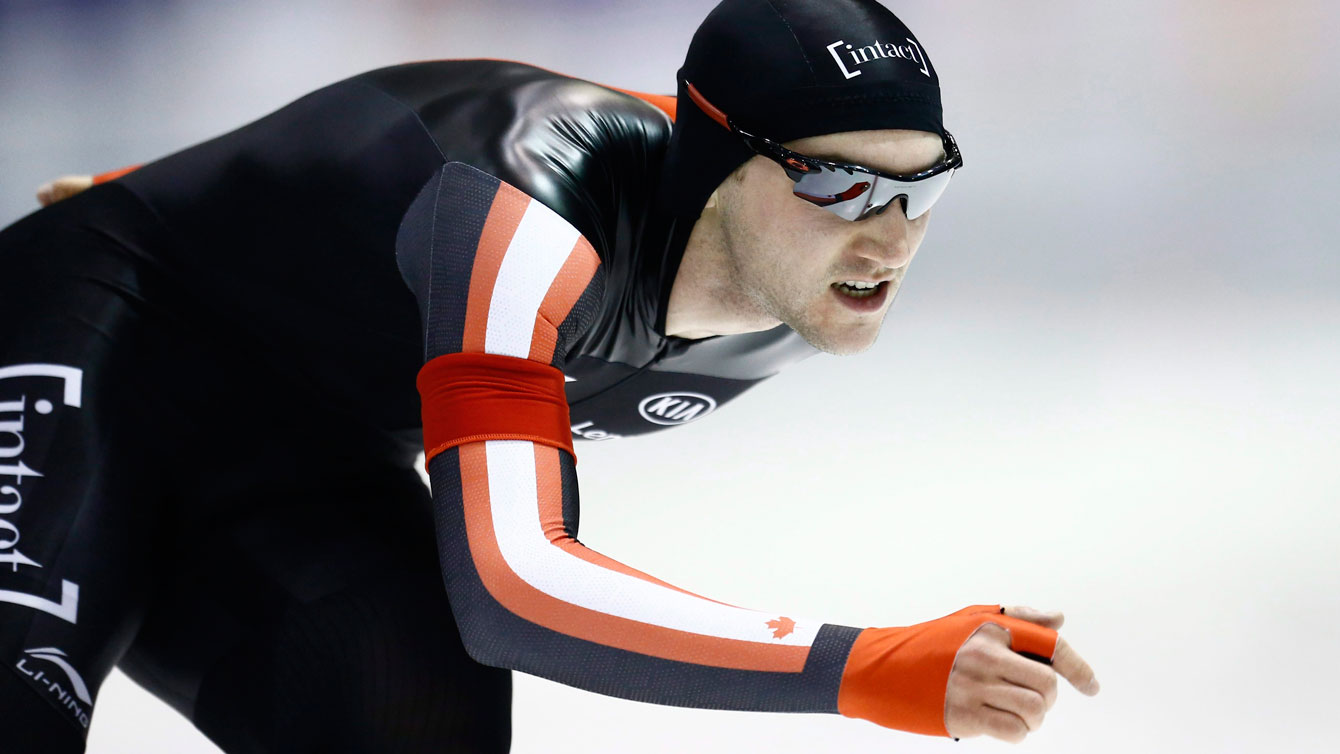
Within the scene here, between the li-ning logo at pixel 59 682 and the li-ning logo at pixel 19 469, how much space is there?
0.05 m

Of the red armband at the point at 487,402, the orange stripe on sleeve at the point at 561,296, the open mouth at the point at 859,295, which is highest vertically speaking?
the open mouth at the point at 859,295

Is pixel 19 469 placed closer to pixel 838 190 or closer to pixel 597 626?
pixel 597 626

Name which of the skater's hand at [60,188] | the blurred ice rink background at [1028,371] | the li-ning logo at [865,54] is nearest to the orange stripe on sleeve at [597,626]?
the li-ning logo at [865,54]

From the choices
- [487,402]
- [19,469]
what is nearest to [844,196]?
[487,402]

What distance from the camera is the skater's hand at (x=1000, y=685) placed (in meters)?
1.17

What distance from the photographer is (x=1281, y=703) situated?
2445 millimetres

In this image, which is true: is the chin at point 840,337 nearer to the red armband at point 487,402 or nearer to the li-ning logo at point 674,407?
the li-ning logo at point 674,407

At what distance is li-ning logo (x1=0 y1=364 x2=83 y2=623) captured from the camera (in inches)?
65.7

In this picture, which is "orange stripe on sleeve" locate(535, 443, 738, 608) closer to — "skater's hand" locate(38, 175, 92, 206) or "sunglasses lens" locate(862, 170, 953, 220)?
"sunglasses lens" locate(862, 170, 953, 220)

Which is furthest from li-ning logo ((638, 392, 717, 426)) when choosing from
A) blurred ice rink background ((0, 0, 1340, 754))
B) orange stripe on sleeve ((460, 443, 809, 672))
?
orange stripe on sleeve ((460, 443, 809, 672))

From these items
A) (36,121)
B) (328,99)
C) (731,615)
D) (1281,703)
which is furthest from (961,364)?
(36,121)

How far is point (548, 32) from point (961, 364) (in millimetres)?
2173

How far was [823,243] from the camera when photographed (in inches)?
68.6

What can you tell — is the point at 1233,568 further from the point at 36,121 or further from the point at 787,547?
the point at 36,121
